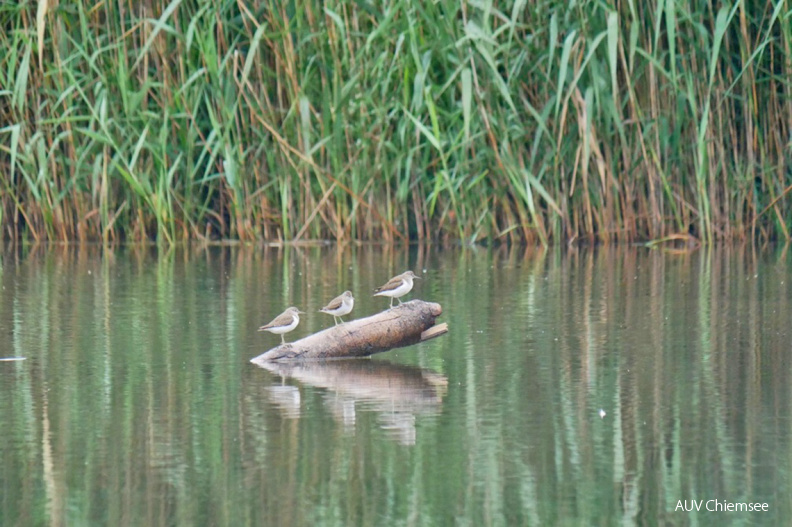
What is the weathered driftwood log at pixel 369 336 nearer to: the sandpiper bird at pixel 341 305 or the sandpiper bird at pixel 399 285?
the sandpiper bird at pixel 341 305

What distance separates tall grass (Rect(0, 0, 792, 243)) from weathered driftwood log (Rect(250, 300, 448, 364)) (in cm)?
479

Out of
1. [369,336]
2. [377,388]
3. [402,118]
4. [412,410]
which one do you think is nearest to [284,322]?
[369,336]

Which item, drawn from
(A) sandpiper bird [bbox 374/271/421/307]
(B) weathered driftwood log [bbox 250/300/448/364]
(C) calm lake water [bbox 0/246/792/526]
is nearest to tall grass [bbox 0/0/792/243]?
(C) calm lake water [bbox 0/246/792/526]

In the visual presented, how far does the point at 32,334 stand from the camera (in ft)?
24.5

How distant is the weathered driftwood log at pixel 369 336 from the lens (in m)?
6.59

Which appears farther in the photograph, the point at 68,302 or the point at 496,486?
the point at 68,302

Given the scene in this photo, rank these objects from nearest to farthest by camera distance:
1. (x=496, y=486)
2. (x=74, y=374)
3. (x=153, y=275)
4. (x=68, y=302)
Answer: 1. (x=496, y=486)
2. (x=74, y=374)
3. (x=68, y=302)
4. (x=153, y=275)

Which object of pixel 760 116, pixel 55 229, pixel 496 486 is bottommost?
pixel 496 486

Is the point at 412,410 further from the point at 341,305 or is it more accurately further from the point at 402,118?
the point at 402,118

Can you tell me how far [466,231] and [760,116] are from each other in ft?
8.62

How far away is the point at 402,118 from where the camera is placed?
39.7 feet

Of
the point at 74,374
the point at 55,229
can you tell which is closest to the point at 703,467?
the point at 74,374

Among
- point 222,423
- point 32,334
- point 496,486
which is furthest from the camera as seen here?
point 32,334

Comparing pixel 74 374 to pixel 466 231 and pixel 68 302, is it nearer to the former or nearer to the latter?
pixel 68 302
